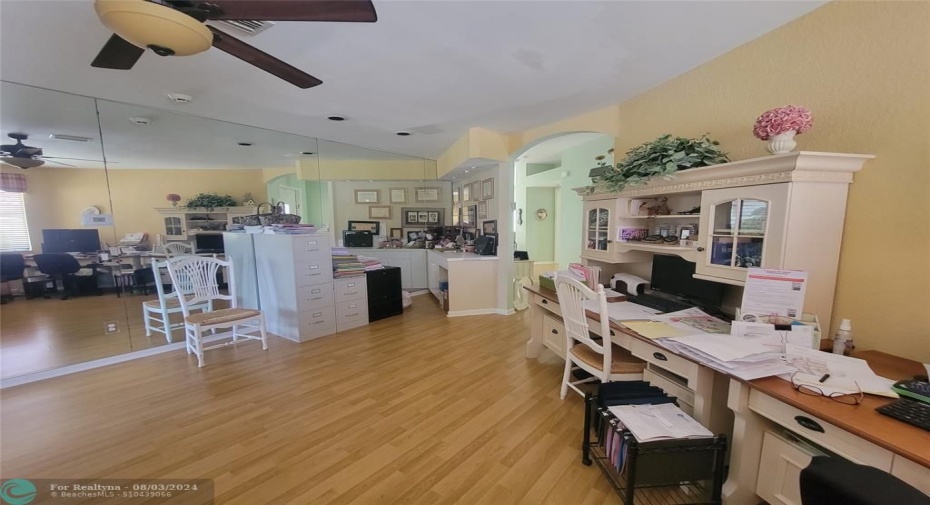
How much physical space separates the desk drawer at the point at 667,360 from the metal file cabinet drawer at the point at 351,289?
3.14 metres

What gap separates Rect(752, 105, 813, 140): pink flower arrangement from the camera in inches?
57.6

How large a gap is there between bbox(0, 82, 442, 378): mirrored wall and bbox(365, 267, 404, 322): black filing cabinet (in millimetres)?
2039

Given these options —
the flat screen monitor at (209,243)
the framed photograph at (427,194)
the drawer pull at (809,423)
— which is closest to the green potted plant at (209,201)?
the flat screen monitor at (209,243)

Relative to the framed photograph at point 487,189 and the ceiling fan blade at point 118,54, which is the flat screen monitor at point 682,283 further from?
the ceiling fan blade at point 118,54

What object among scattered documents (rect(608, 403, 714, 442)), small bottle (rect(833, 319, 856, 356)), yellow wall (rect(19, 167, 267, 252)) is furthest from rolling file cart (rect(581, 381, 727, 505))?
yellow wall (rect(19, 167, 267, 252))

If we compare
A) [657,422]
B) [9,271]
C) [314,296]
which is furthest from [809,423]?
[9,271]

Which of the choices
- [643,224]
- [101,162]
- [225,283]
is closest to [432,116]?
[643,224]

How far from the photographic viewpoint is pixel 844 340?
1422 millimetres

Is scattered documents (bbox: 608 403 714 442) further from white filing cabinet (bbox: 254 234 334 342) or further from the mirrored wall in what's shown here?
the mirrored wall

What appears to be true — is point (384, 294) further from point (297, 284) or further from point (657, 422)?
point (657, 422)

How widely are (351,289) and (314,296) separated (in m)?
0.46

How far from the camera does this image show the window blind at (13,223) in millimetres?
2693

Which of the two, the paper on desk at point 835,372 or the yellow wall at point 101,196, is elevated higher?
the yellow wall at point 101,196

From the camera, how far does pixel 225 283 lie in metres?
4.35
